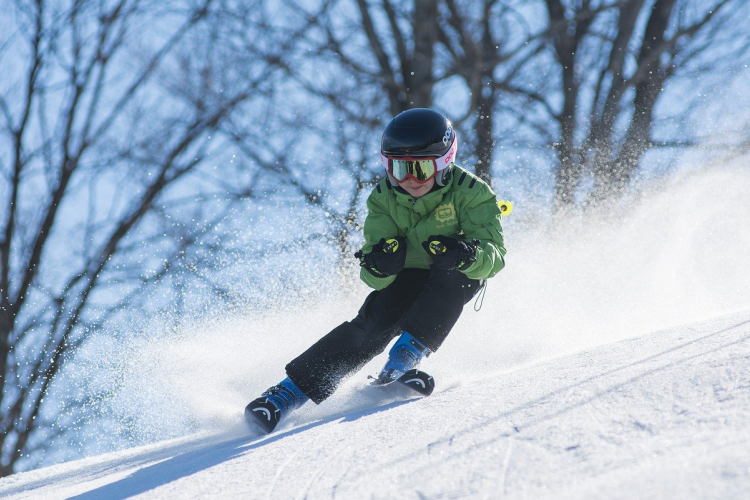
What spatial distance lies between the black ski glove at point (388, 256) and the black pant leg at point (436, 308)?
0.18m

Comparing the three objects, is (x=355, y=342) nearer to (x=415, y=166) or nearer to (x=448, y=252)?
(x=448, y=252)

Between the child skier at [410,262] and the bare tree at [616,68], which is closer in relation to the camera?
the child skier at [410,262]

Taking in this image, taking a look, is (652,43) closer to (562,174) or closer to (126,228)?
(562,174)

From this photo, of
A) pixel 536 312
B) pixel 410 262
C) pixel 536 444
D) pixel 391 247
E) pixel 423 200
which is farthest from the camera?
pixel 536 312

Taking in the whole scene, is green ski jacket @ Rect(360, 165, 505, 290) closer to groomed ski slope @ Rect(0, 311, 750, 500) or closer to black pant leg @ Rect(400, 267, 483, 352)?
black pant leg @ Rect(400, 267, 483, 352)

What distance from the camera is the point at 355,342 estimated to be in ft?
11.0

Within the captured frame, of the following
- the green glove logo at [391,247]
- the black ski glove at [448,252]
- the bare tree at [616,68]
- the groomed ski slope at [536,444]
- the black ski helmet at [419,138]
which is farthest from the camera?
the bare tree at [616,68]

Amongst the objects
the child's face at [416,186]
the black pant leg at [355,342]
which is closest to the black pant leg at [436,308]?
the black pant leg at [355,342]

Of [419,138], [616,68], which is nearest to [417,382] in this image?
[419,138]

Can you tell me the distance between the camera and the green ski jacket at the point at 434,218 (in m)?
3.46

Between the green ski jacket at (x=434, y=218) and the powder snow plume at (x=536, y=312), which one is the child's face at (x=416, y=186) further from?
the powder snow plume at (x=536, y=312)

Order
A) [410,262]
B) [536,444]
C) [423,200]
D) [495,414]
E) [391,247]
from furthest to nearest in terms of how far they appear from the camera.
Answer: [410,262], [423,200], [391,247], [495,414], [536,444]

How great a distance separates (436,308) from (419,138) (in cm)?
74

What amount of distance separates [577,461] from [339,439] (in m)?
0.91
